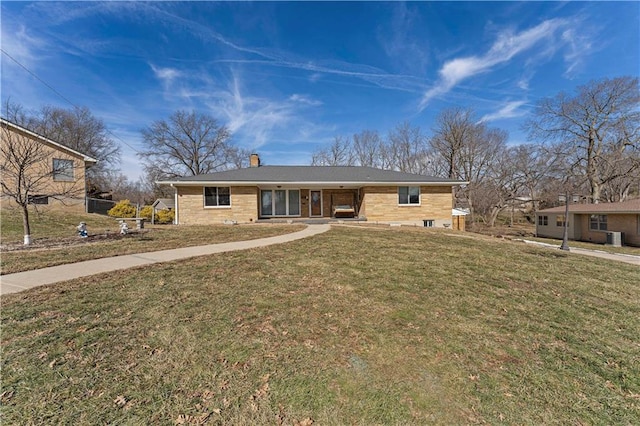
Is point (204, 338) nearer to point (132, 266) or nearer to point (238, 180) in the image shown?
point (132, 266)

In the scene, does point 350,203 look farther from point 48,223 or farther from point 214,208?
point 48,223

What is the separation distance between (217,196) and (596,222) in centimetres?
2924

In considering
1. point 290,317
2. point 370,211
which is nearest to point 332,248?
point 290,317

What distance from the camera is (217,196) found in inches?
618

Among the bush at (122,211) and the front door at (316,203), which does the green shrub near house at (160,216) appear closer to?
the bush at (122,211)

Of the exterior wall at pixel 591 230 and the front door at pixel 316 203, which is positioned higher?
the front door at pixel 316 203

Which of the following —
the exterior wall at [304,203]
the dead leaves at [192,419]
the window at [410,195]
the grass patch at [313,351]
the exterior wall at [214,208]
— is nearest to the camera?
the dead leaves at [192,419]

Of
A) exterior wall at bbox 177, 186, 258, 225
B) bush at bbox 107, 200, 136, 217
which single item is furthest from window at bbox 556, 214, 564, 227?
bush at bbox 107, 200, 136, 217

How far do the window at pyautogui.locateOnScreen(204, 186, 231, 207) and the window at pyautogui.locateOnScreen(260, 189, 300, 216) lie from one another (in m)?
2.32

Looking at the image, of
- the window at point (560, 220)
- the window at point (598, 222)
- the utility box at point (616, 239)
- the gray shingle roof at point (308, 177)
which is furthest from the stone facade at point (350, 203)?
the window at point (560, 220)

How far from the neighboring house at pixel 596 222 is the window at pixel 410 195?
15016 millimetres

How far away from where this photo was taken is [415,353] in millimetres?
2939

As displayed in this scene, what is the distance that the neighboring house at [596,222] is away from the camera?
18752mm

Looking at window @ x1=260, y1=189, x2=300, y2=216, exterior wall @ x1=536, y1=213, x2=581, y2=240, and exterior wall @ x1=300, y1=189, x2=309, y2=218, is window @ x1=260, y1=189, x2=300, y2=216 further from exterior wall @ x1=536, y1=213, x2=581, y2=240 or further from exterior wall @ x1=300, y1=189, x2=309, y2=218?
exterior wall @ x1=536, y1=213, x2=581, y2=240
